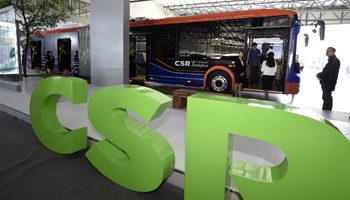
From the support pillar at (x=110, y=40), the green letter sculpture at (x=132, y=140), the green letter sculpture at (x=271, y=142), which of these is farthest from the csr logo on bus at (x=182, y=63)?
the green letter sculpture at (x=271, y=142)

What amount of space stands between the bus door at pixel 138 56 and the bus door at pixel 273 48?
4.31 meters

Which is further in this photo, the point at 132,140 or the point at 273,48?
the point at 273,48

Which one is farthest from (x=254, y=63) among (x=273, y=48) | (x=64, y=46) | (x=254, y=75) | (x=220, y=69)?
(x=64, y=46)

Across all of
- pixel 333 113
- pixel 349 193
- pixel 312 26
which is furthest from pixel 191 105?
pixel 312 26

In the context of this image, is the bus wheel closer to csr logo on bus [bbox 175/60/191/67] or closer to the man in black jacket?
csr logo on bus [bbox 175/60/191/67]

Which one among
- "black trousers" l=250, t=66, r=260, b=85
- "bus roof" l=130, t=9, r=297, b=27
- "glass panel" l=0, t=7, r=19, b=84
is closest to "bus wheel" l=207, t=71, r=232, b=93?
"black trousers" l=250, t=66, r=260, b=85

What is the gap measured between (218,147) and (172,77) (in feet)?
23.3

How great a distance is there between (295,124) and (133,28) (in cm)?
927

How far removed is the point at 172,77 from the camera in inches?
349

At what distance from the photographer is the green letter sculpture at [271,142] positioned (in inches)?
58.9

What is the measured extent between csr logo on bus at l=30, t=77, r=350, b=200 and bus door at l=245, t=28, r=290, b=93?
5.71 meters

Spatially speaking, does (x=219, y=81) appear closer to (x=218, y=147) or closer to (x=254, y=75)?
(x=254, y=75)

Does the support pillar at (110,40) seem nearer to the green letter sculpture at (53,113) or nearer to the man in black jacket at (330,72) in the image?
the green letter sculpture at (53,113)

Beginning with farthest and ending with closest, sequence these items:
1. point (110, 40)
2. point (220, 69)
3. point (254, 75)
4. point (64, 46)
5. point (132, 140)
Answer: point (64, 46)
point (110, 40)
point (220, 69)
point (254, 75)
point (132, 140)
